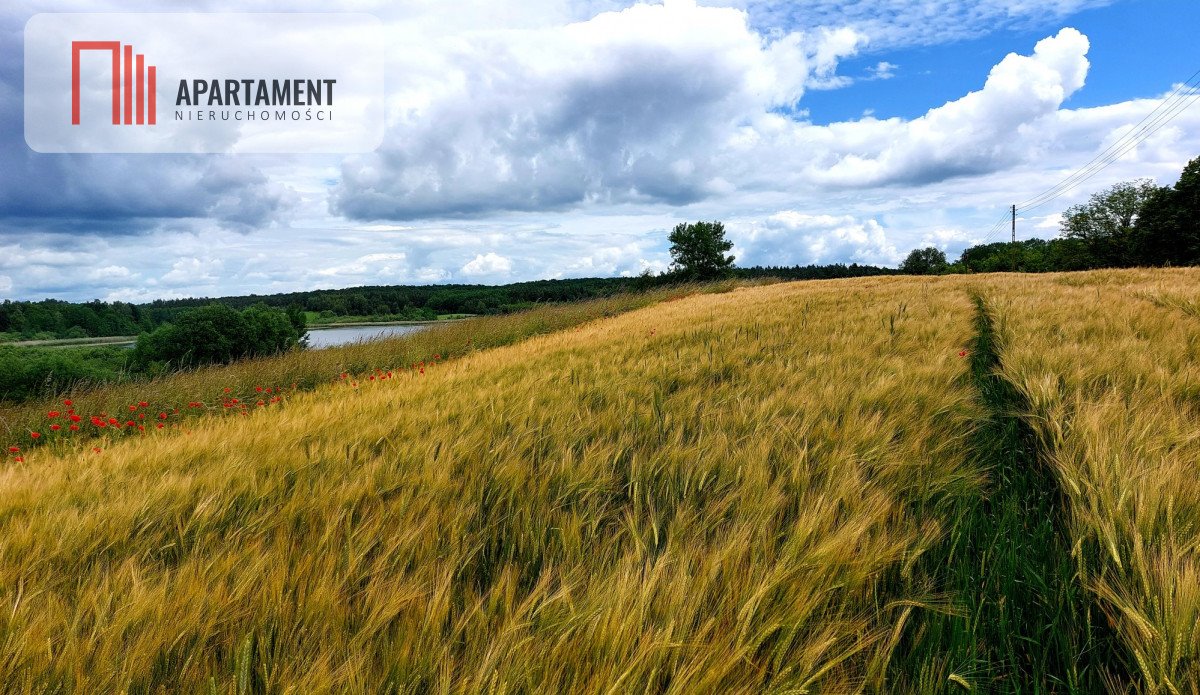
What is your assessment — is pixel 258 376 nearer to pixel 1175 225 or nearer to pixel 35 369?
pixel 35 369

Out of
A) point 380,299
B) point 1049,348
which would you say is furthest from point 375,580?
point 380,299

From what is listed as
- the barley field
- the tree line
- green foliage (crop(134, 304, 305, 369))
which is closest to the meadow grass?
the barley field

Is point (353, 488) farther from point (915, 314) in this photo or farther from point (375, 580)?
point (915, 314)

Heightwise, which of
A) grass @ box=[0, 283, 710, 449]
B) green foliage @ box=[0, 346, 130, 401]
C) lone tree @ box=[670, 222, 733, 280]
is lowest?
green foliage @ box=[0, 346, 130, 401]

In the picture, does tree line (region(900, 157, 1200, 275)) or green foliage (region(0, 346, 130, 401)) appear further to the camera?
tree line (region(900, 157, 1200, 275))

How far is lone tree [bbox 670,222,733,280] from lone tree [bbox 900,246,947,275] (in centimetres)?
6122

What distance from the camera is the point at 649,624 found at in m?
0.97

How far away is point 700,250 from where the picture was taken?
47.3 meters

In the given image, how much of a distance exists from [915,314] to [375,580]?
710cm

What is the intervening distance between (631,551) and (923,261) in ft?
362

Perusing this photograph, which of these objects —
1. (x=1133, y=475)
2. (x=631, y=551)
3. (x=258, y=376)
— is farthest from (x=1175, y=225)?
(x=258, y=376)

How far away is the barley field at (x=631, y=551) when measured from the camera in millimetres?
894

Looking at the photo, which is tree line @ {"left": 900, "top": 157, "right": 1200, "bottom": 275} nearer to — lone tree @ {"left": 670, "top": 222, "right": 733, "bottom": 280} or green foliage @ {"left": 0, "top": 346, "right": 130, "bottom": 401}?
lone tree @ {"left": 670, "top": 222, "right": 733, "bottom": 280}

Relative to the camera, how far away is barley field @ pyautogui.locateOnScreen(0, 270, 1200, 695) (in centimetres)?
89
